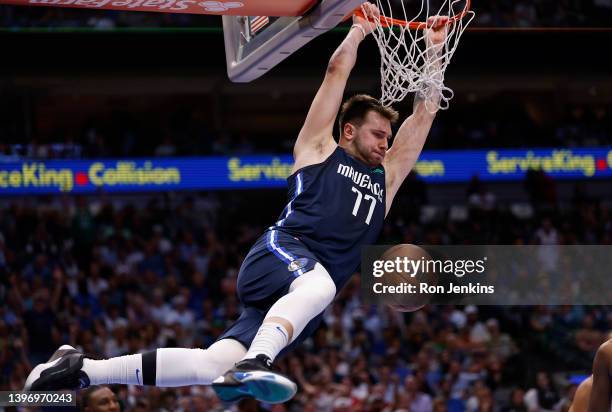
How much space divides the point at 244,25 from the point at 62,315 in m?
8.88

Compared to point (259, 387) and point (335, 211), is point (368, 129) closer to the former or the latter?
point (335, 211)

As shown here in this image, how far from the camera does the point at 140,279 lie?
598 inches

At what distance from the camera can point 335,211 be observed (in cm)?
564

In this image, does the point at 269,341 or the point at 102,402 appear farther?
the point at 102,402

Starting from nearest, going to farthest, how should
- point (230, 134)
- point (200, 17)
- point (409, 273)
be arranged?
1. point (409, 273)
2. point (200, 17)
3. point (230, 134)

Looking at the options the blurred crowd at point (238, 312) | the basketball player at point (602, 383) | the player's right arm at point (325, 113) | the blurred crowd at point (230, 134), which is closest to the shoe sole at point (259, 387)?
the basketball player at point (602, 383)

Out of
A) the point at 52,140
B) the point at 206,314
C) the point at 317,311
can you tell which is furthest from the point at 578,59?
the point at 317,311

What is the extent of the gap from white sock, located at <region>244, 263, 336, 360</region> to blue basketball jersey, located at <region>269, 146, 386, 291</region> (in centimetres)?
33

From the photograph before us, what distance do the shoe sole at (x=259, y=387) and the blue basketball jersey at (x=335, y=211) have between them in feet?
3.86

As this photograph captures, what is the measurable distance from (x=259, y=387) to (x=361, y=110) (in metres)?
2.01

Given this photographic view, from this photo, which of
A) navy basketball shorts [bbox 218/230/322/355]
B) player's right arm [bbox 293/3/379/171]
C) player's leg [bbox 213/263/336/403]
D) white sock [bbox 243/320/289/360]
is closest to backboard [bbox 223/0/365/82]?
player's right arm [bbox 293/3/379/171]

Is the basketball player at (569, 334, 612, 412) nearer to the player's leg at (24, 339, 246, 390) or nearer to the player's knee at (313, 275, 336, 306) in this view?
the player's knee at (313, 275, 336, 306)

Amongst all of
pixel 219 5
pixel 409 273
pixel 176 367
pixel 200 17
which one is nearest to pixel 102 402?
pixel 176 367

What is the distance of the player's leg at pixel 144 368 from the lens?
17.5 feet
